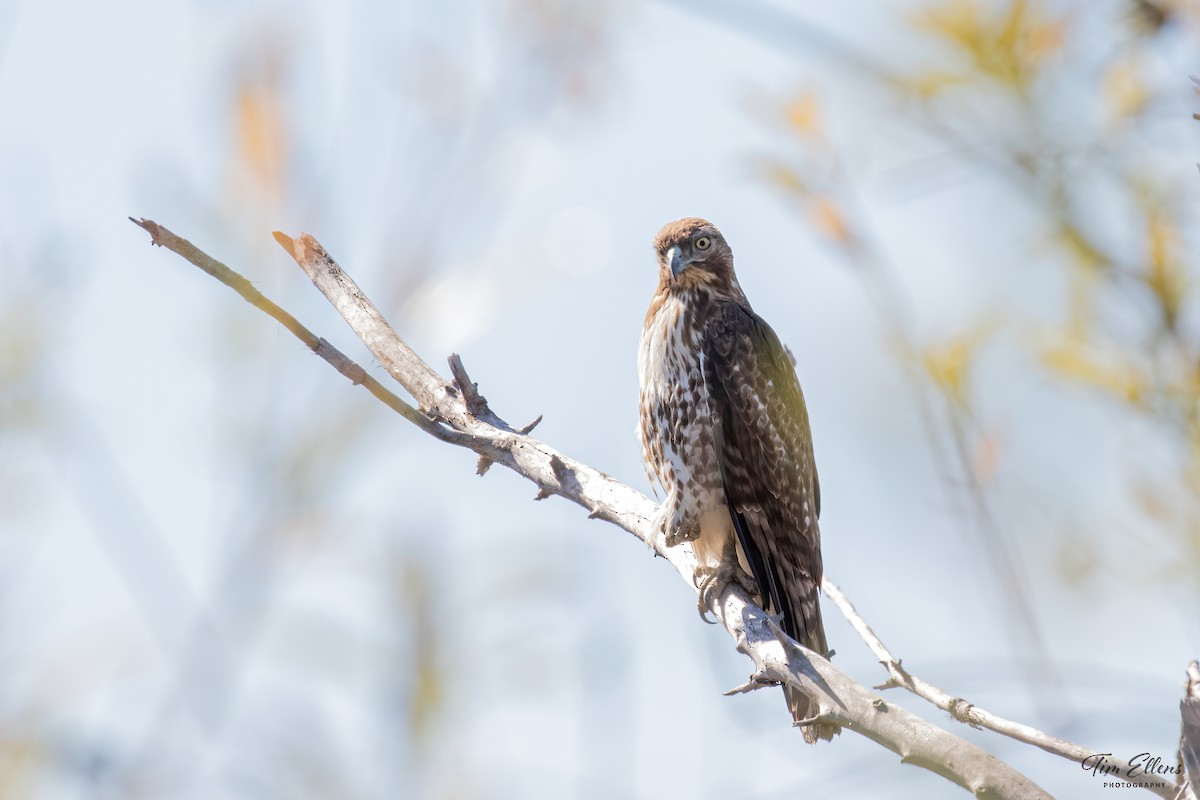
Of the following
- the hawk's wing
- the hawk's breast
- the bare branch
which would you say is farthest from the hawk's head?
the bare branch

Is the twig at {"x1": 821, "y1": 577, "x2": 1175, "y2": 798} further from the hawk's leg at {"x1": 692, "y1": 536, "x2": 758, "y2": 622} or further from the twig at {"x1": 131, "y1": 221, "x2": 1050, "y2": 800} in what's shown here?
the hawk's leg at {"x1": 692, "y1": 536, "x2": 758, "y2": 622}

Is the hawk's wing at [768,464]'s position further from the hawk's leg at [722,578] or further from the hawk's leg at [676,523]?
the hawk's leg at [676,523]

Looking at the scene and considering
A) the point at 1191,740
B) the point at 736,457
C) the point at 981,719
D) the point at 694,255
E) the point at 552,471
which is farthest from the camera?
the point at 694,255

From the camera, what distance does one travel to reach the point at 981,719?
3.01 metres

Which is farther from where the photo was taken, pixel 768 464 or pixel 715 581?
pixel 768 464

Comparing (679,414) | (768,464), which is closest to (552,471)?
(679,414)

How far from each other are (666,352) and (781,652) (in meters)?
2.02

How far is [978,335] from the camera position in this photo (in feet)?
9.70

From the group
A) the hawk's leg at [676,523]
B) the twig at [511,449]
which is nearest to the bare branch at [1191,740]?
the twig at [511,449]

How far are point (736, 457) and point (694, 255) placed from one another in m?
1.30

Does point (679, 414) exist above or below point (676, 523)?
above

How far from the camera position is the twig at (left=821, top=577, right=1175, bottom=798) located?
2455 millimetres

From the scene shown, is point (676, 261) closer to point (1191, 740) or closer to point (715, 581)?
point (715, 581)

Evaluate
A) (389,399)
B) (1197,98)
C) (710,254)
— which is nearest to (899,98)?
(1197,98)
